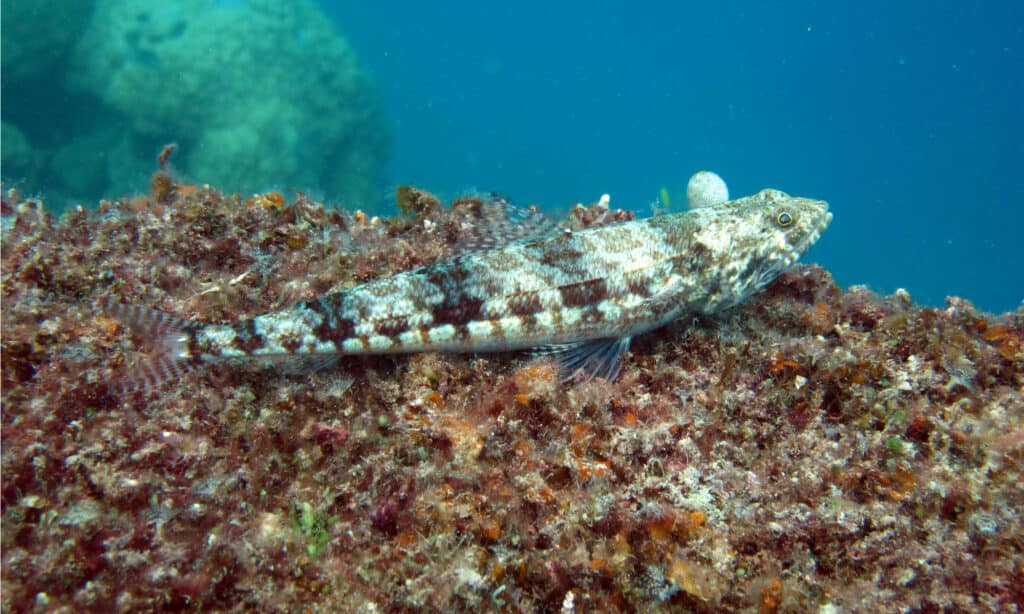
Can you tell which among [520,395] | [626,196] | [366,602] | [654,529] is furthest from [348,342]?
[626,196]

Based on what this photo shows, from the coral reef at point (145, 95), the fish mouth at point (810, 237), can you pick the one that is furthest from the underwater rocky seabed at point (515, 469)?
the coral reef at point (145, 95)

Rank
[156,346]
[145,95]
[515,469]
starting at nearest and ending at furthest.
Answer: [515,469]
[156,346]
[145,95]

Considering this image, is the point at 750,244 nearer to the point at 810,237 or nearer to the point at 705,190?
the point at 810,237

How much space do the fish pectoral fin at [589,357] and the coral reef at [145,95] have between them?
26.6 metres

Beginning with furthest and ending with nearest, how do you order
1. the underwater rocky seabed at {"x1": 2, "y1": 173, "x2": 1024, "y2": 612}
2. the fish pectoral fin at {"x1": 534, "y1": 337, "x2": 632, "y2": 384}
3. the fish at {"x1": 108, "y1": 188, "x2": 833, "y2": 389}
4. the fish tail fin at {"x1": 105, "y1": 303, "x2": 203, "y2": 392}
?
the fish pectoral fin at {"x1": 534, "y1": 337, "x2": 632, "y2": 384}
the fish at {"x1": 108, "y1": 188, "x2": 833, "y2": 389}
the fish tail fin at {"x1": 105, "y1": 303, "x2": 203, "y2": 392}
the underwater rocky seabed at {"x1": 2, "y1": 173, "x2": 1024, "y2": 612}

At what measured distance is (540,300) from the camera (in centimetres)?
448

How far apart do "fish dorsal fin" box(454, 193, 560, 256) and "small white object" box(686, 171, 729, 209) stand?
5594 mm

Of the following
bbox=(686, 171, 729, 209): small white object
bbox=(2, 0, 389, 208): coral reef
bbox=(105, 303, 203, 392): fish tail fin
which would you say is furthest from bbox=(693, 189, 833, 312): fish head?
bbox=(2, 0, 389, 208): coral reef

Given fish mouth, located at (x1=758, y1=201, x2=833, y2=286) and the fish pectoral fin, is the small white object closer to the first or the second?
fish mouth, located at (x1=758, y1=201, x2=833, y2=286)

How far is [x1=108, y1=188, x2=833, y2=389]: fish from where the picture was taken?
4.15 metres

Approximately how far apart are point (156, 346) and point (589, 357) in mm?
3718

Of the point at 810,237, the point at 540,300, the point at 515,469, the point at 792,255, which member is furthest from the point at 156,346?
the point at 810,237

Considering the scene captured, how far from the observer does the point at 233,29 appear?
2839cm

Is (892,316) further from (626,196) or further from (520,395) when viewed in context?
(626,196)
